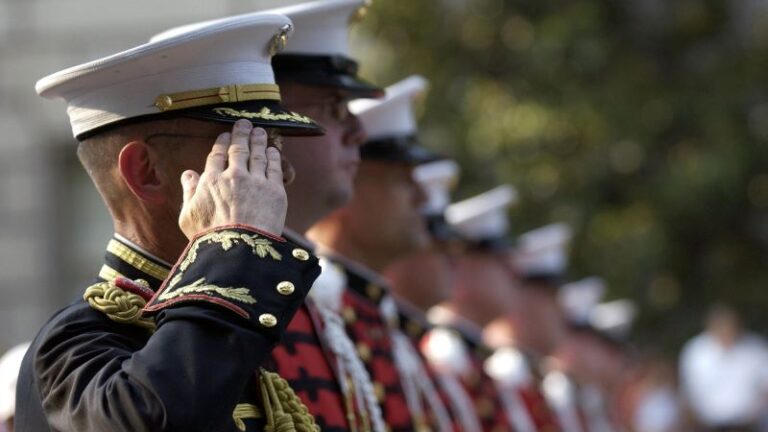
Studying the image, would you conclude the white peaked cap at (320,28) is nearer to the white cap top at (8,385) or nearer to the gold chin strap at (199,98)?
the white cap top at (8,385)

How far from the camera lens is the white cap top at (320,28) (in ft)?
14.3

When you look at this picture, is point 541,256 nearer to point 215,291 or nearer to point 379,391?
point 379,391

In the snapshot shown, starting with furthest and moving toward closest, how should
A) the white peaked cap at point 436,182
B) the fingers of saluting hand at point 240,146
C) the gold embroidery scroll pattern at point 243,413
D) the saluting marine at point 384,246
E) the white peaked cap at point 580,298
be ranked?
the white peaked cap at point 580,298
the white peaked cap at point 436,182
the saluting marine at point 384,246
the gold embroidery scroll pattern at point 243,413
the fingers of saluting hand at point 240,146

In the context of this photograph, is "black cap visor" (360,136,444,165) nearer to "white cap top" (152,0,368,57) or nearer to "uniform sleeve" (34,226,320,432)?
"white cap top" (152,0,368,57)

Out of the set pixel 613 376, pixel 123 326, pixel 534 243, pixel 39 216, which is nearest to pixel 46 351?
pixel 123 326

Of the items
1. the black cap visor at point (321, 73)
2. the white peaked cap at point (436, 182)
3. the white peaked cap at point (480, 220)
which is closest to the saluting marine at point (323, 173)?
the black cap visor at point (321, 73)

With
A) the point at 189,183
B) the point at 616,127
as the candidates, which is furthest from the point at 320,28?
the point at 616,127

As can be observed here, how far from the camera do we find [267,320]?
2738 mm

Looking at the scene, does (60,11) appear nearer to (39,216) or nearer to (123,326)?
(39,216)

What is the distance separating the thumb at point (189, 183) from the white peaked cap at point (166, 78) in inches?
6.8

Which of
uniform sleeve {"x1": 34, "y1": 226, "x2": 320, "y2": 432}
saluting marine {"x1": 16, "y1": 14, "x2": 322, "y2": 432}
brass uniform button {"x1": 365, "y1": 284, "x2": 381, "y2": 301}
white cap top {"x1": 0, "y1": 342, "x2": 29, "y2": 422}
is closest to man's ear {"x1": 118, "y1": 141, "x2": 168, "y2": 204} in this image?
saluting marine {"x1": 16, "y1": 14, "x2": 322, "y2": 432}

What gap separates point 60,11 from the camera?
49.9 ft

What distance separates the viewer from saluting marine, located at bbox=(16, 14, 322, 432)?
2.68 m

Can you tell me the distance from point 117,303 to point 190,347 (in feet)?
1.01
